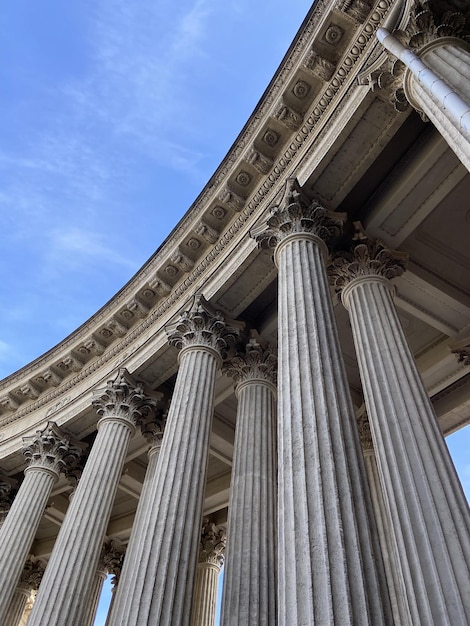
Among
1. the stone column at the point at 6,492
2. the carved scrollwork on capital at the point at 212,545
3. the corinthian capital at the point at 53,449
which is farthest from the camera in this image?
the carved scrollwork on capital at the point at 212,545

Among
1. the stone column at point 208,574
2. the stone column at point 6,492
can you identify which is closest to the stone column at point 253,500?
the stone column at point 208,574

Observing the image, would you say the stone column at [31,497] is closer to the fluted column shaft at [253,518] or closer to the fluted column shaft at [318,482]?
the fluted column shaft at [253,518]

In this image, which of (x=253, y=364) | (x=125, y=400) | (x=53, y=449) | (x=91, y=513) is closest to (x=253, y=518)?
Answer: (x=253, y=364)

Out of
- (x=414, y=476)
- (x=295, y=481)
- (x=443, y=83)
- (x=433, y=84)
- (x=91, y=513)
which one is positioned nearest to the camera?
(x=295, y=481)

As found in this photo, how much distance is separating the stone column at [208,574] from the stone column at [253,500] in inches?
412

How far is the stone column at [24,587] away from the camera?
2783 centimetres

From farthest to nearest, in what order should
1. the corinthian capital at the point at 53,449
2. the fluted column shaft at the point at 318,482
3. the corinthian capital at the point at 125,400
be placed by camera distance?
1. the corinthian capital at the point at 53,449
2. the corinthian capital at the point at 125,400
3. the fluted column shaft at the point at 318,482

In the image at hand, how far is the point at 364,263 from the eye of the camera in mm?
15000

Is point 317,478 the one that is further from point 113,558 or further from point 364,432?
point 113,558

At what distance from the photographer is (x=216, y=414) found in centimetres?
2297

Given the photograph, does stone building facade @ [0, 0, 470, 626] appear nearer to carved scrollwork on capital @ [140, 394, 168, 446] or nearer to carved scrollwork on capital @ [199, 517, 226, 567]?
carved scrollwork on capital @ [140, 394, 168, 446]

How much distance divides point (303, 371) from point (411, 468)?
103 inches

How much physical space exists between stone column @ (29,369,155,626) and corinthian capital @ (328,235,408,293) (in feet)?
27.9

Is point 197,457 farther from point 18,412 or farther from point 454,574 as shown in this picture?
point 18,412
